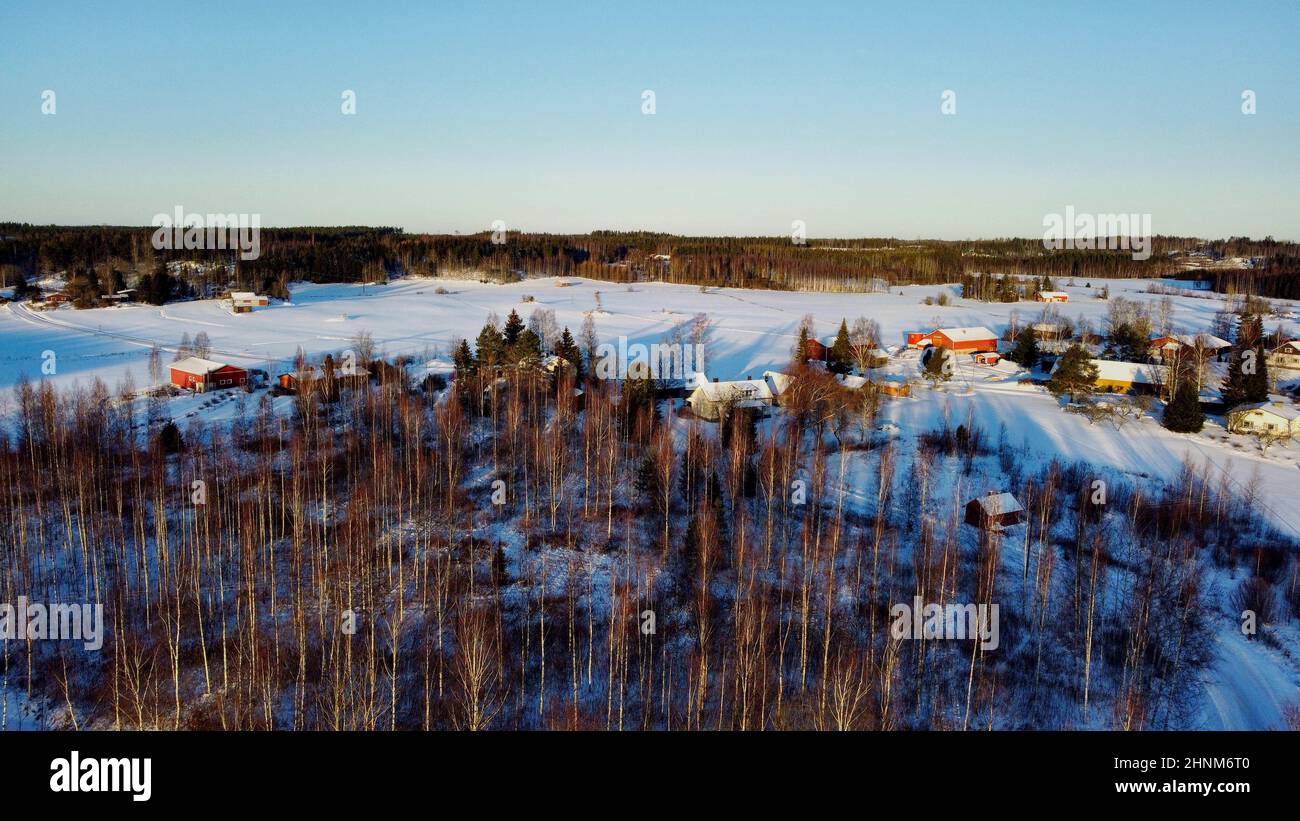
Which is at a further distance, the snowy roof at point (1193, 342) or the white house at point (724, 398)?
the snowy roof at point (1193, 342)

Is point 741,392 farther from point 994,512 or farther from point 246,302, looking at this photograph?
point 246,302

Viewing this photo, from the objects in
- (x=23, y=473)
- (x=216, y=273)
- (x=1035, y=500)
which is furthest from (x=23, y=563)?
(x=216, y=273)

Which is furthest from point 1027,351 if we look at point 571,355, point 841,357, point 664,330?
point 571,355

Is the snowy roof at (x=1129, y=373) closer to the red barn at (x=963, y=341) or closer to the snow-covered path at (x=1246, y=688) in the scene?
the red barn at (x=963, y=341)

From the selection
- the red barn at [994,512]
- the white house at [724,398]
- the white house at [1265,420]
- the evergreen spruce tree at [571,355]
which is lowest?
the red barn at [994,512]

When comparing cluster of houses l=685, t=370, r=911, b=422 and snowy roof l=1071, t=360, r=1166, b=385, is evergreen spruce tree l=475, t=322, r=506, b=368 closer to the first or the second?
cluster of houses l=685, t=370, r=911, b=422

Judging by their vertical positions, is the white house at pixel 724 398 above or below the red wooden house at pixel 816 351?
below

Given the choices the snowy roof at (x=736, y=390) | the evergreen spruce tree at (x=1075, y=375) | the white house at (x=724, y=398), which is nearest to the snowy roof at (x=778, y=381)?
the snowy roof at (x=736, y=390)

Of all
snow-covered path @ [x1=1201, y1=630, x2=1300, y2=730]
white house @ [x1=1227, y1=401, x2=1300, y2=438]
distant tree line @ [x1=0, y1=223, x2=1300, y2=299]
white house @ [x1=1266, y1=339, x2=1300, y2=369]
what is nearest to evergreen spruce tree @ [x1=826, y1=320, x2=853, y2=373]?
white house @ [x1=1227, y1=401, x2=1300, y2=438]

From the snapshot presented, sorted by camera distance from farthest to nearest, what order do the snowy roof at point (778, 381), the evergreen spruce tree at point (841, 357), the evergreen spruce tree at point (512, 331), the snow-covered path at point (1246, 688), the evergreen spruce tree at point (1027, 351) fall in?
the evergreen spruce tree at point (1027, 351)
the evergreen spruce tree at point (841, 357)
the evergreen spruce tree at point (512, 331)
the snowy roof at point (778, 381)
the snow-covered path at point (1246, 688)
